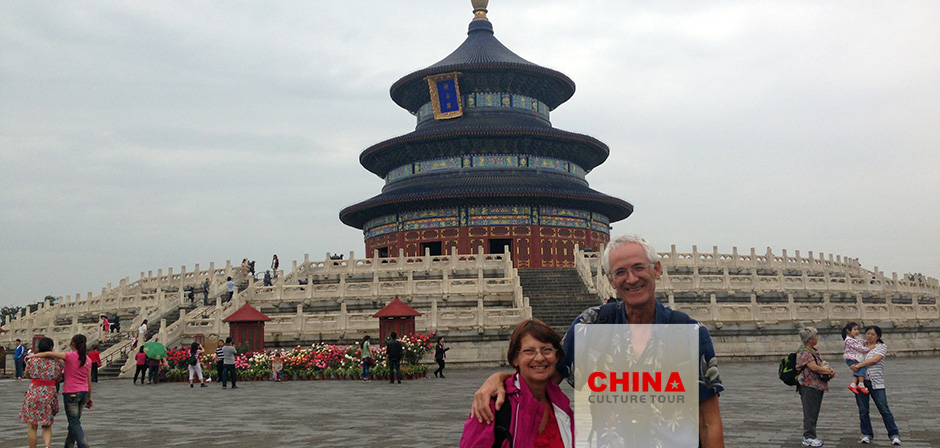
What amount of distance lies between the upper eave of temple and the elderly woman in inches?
1507

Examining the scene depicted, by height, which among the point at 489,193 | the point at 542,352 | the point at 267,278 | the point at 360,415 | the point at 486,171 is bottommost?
the point at 360,415

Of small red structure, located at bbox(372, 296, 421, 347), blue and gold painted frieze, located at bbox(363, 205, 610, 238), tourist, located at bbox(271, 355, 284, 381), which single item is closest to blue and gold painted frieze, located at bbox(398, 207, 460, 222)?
blue and gold painted frieze, located at bbox(363, 205, 610, 238)

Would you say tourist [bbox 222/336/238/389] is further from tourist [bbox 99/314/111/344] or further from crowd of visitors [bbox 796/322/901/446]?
crowd of visitors [bbox 796/322/901/446]

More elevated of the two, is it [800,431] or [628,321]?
[628,321]

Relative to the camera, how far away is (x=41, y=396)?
8.77m

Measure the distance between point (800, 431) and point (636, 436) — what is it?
750cm

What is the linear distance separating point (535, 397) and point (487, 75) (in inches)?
1743

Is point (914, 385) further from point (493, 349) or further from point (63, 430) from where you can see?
point (63, 430)

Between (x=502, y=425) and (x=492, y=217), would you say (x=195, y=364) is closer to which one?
(x=502, y=425)

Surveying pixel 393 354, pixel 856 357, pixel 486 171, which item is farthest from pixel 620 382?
pixel 486 171

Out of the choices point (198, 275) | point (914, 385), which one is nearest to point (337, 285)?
point (198, 275)

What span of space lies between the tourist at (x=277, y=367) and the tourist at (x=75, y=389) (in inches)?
472

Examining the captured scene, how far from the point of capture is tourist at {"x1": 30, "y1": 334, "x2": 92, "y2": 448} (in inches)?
346

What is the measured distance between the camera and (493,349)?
76.8ft
